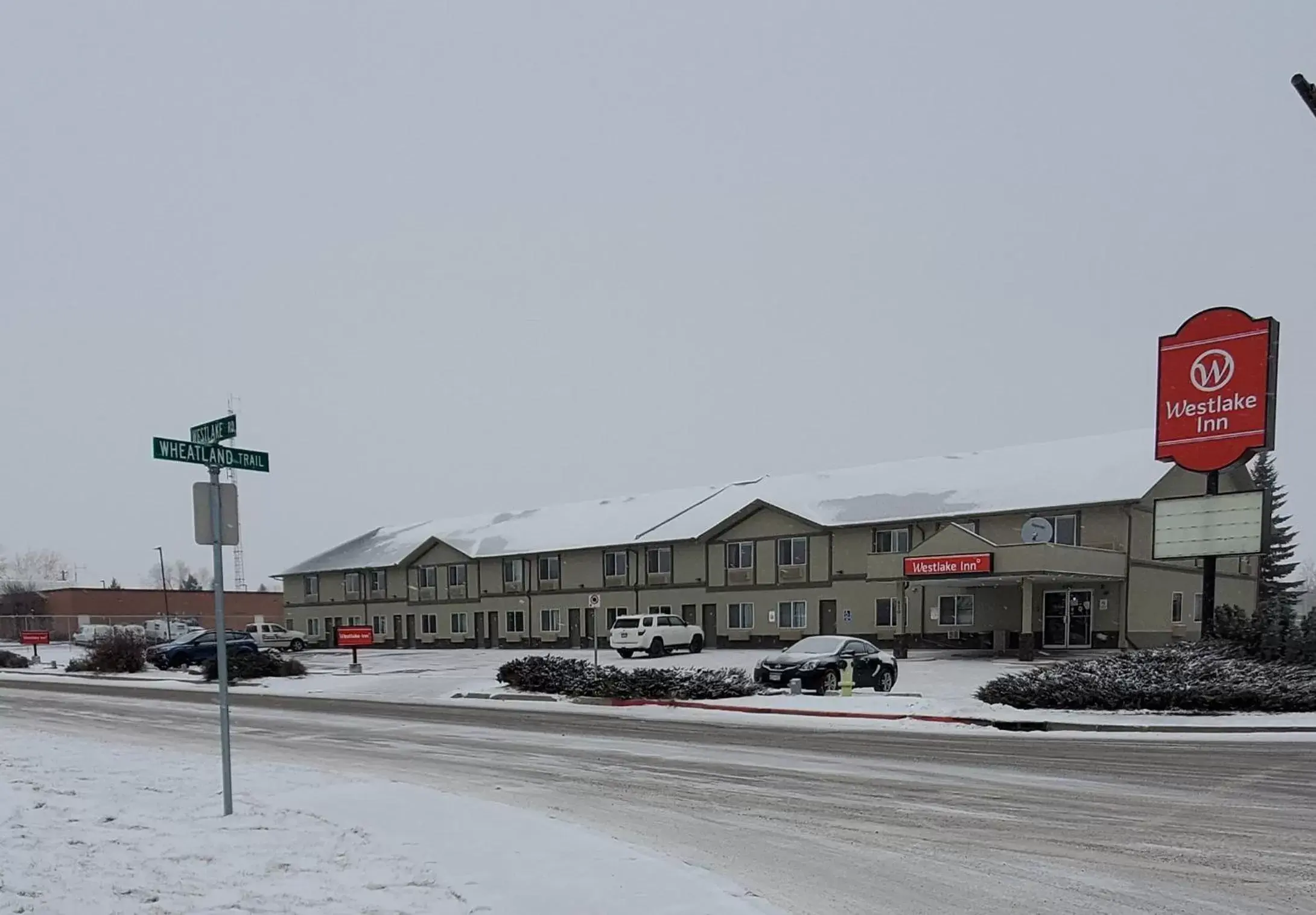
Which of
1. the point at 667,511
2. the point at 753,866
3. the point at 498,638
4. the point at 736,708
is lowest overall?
the point at 753,866

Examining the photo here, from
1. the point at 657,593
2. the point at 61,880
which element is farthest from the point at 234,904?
the point at 657,593

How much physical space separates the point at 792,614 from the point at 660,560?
8.61 m

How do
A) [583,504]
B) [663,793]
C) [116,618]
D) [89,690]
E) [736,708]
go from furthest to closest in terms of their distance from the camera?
→ [116,618], [583,504], [89,690], [736,708], [663,793]

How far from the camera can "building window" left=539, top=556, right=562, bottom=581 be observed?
5872 centimetres

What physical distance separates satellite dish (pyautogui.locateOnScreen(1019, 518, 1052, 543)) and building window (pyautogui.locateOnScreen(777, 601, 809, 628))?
11.3 metres

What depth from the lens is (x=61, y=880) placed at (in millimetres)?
6562

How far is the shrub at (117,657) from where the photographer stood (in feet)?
137

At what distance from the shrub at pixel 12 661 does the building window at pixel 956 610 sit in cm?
4228

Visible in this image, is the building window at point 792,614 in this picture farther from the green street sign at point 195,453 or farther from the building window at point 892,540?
the green street sign at point 195,453

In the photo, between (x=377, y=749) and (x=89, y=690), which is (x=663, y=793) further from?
(x=89, y=690)

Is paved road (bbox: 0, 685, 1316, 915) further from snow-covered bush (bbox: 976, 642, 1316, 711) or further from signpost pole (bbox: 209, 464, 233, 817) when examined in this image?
snow-covered bush (bbox: 976, 642, 1316, 711)

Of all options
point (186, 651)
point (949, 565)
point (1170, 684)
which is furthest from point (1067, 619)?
point (186, 651)

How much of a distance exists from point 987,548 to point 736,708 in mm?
15861

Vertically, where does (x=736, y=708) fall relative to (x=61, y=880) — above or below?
above
